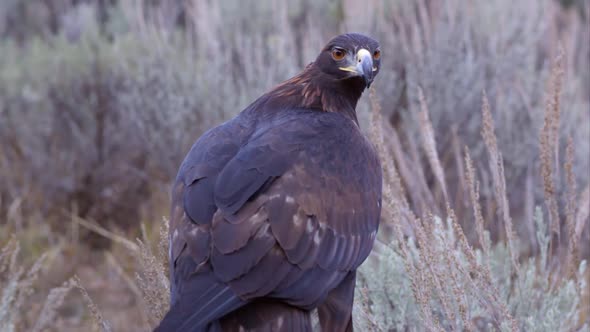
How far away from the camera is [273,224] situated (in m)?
2.63

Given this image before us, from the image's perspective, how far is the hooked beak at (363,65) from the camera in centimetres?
322

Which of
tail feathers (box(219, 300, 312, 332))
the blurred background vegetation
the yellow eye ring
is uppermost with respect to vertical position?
the yellow eye ring

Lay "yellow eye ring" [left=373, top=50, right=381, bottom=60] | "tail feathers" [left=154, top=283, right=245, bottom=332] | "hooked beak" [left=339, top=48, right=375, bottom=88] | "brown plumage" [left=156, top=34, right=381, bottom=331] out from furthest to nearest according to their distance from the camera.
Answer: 1. "yellow eye ring" [left=373, top=50, right=381, bottom=60]
2. "hooked beak" [left=339, top=48, right=375, bottom=88]
3. "brown plumage" [left=156, top=34, right=381, bottom=331]
4. "tail feathers" [left=154, top=283, right=245, bottom=332]

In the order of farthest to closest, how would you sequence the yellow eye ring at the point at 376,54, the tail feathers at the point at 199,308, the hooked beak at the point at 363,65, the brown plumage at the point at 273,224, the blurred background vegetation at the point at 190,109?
the blurred background vegetation at the point at 190,109, the yellow eye ring at the point at 376,54, the hooked beak at the point at 363,65, the brown plumage at the point at 273,224, the tail feathers at the point at 199,308

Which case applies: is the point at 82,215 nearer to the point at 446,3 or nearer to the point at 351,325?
the point at 446,3

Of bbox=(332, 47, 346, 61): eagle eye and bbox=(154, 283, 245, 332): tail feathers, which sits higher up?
bbox=(332, 47, 346, 61): eagle eye

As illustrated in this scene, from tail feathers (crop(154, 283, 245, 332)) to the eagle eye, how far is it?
1165 mm

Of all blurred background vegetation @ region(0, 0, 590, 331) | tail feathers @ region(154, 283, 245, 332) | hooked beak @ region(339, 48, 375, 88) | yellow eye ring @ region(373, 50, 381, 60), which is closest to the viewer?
tail feathers @ region(154, 283, 245, 332)

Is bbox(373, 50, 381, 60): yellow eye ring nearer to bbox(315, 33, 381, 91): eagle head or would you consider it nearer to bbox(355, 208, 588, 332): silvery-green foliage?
bbox(315, 33, 381, 91): eagle head

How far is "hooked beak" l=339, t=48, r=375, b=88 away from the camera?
3.22m

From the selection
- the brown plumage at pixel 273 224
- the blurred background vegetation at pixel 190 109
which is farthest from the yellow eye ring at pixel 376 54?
the blurred background vegetation at pixel 190 109

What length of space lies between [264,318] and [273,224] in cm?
28

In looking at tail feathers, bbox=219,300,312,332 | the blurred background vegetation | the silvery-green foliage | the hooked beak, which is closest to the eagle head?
the hooked beak

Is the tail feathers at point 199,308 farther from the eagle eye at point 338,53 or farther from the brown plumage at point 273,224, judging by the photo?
the eagle eye at point 338,53
